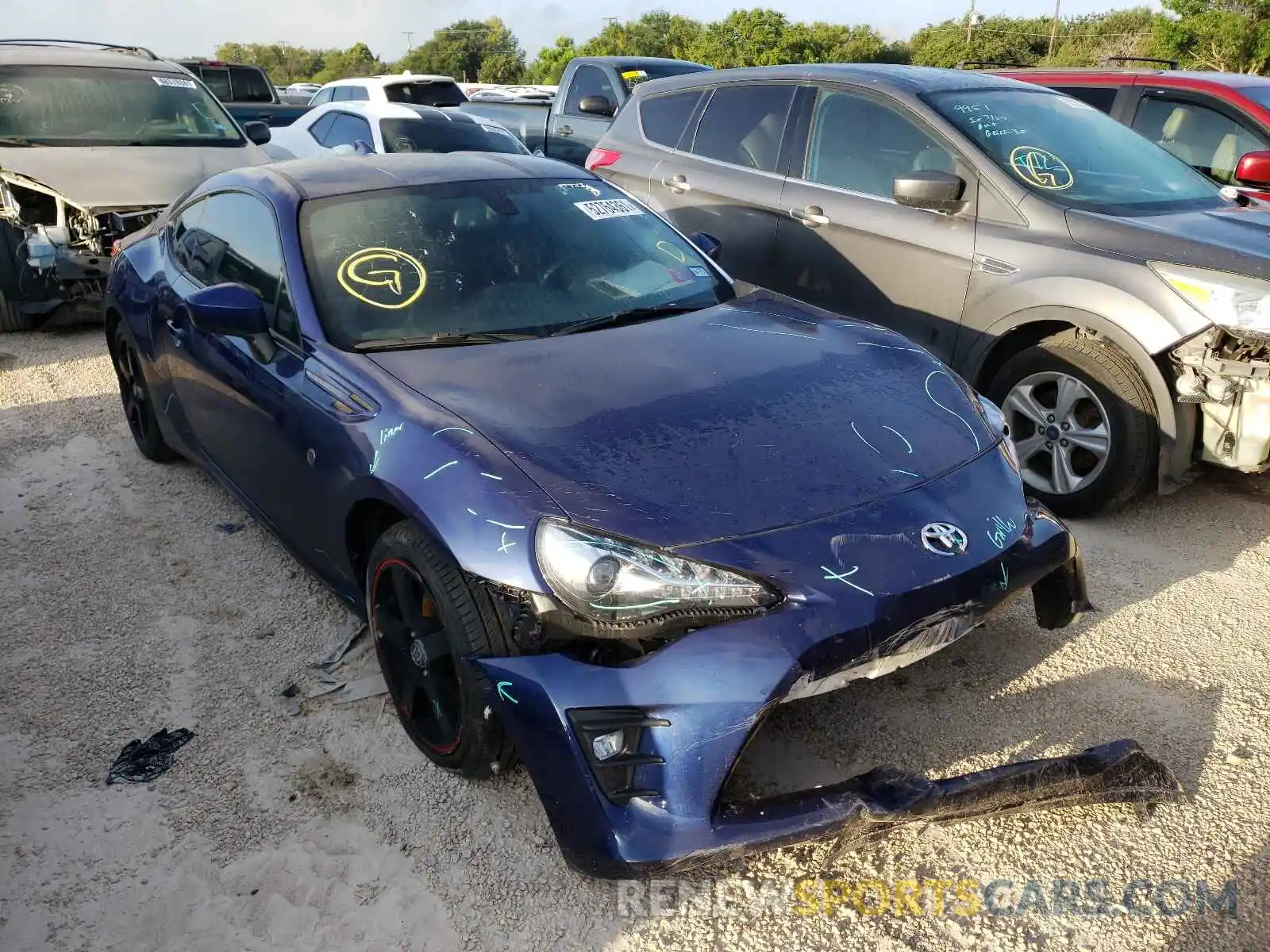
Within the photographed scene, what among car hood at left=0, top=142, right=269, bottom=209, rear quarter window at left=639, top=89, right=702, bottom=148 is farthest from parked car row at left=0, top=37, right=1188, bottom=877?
car hood at left=0, top=142, right=269, bottom=209

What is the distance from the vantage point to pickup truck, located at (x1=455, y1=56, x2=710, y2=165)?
32.9 feet

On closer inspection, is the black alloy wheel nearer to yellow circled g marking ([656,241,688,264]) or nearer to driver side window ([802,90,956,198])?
yellow circled g marking ([656,241,688,264])

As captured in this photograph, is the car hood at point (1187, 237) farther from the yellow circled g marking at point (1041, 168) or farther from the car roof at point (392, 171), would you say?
the car roof at point (392, 171)

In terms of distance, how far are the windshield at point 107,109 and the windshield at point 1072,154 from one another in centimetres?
568

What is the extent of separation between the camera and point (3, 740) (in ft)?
9.37

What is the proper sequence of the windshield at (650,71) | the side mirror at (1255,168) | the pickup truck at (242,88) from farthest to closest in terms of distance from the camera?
the pickup truck at (242,88), the windshield at (650,71), the side mirror at (1255,168)

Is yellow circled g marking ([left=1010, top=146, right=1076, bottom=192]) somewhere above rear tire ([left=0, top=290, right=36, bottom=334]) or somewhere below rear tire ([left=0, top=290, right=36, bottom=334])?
above

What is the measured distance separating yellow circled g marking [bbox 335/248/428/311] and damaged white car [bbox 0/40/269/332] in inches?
165

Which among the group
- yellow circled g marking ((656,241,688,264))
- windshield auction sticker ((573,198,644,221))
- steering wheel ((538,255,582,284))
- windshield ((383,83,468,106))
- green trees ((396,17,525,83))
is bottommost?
green trees ((396,17,525,83))

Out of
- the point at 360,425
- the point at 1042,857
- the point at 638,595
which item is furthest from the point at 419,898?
the point at 1042,857

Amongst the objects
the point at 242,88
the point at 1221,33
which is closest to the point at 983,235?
the point at 242,88

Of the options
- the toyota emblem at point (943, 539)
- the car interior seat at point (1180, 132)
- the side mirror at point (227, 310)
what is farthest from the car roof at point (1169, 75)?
the side mirror at point (227, 310)

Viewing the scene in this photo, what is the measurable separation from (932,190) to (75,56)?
6.85 metres

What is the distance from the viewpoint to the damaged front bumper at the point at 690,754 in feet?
6.67
